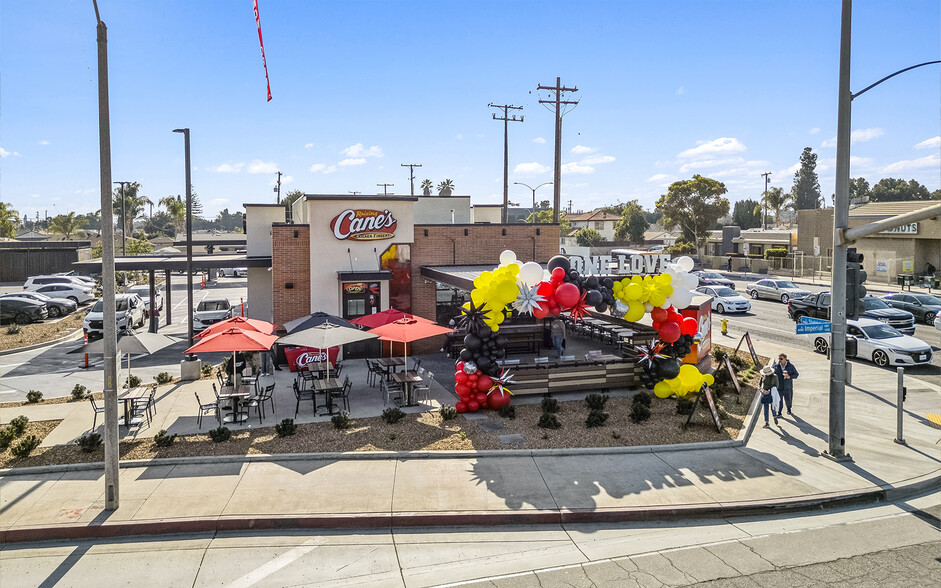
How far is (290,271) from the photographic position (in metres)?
22.8

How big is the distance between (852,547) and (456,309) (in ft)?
56.5

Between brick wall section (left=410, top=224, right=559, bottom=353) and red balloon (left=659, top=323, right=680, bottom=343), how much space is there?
31.4 ft

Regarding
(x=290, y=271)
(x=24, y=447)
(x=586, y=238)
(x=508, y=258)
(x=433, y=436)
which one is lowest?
(x=433, y=436)

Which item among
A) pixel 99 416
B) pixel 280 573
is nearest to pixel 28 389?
pixel 99 416

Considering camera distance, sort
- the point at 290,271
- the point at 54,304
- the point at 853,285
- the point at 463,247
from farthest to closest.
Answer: the point at 54,304
the point at 463,247
the point at 290,271
the point at 853,285

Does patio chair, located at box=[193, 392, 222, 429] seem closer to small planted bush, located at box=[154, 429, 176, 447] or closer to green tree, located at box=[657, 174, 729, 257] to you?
small planted bush, located at box=[154, 429, 176, 447]

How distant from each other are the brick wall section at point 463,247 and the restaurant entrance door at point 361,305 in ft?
5.25

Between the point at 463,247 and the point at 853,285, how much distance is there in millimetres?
15403

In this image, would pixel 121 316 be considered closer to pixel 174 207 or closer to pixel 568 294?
pixel 568 294

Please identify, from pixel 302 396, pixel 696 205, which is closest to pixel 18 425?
pixel 302 396

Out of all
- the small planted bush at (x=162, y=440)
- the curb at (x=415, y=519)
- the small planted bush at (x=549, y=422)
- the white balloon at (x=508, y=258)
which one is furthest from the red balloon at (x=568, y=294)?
the small planted bush at (x=162, y=440)

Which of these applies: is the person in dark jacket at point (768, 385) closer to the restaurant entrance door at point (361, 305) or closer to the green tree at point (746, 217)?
the restaurant entrance door at point (361, 305)

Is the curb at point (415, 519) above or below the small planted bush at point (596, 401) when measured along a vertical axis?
below

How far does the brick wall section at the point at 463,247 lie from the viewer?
80.3 ft
